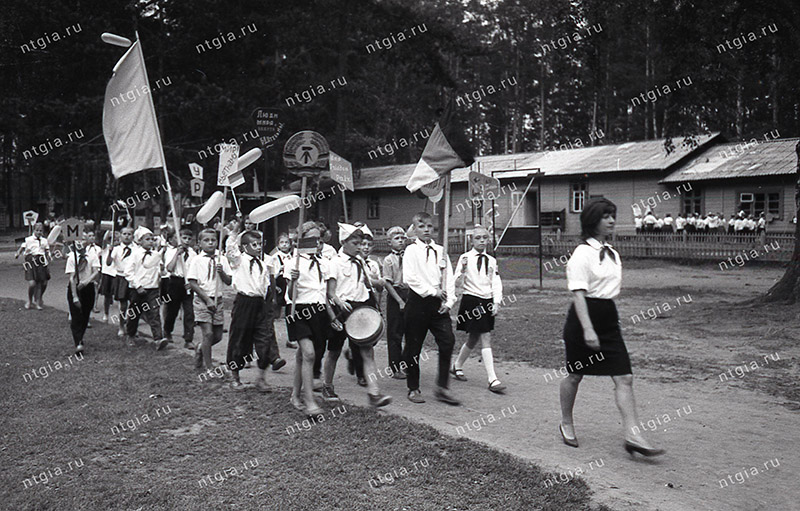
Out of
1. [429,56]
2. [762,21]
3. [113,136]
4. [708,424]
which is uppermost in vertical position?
[429,56]

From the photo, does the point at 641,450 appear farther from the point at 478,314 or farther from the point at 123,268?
the point at 123,268

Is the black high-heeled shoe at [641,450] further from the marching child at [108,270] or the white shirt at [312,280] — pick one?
the marching child at [108,270]

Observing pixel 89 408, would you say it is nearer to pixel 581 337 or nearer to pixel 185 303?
pixel 185 303

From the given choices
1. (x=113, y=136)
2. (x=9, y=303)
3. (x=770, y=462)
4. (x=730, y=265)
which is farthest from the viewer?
(x=730, y=265)

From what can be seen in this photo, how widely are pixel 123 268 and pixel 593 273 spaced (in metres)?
8.70

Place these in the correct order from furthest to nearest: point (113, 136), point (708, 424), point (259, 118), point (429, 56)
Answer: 1. point (429, 56)
2. point (259, 118)
3. point (113, 136)
4. point (708, 424)

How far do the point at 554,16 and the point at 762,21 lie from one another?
4.09 metres

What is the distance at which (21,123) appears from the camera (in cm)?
2348

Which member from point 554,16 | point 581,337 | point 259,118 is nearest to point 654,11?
point 554,16

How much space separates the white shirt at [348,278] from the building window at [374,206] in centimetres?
3573

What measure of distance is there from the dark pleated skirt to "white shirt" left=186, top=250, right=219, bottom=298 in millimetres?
4486

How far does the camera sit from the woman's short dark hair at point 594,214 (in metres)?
5.34

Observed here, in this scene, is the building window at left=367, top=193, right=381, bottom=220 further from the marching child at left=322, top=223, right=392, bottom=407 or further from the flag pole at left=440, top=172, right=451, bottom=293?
the marching child at left=322, top=223, right=392, bottom=407

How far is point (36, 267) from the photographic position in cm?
1462
